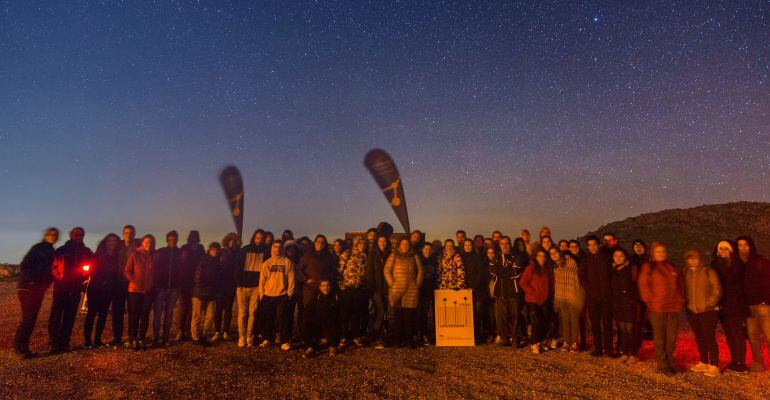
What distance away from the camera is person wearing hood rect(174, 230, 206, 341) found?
8875mm

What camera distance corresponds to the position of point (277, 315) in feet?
28.8

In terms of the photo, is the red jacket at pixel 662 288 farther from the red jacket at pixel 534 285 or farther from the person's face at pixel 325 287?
the person's face at pixel 325 287

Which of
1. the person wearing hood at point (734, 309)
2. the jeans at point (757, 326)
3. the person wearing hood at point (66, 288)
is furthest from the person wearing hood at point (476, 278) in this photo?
the person wearing hood at point (66, 288)

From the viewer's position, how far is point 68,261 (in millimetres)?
8102

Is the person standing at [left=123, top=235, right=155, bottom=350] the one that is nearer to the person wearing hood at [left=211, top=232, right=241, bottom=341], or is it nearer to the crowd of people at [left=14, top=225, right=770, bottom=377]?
the crowd of people at [left=14, top=225, right=770, bottom=377]

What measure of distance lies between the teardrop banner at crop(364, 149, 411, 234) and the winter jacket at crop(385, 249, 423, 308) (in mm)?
7742

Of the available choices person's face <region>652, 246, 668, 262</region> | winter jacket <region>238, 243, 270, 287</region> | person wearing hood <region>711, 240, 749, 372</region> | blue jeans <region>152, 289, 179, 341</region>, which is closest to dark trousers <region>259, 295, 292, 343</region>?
winter jacket <region>238, 243, 270, 287</region>

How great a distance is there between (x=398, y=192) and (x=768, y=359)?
11868 mm

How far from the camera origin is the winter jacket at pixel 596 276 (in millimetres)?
7852

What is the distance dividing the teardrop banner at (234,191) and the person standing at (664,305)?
44.9 feet

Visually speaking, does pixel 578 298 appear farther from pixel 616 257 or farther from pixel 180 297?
pixel 180 297

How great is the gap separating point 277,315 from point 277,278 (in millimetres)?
987

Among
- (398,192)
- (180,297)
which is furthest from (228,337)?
(398,192)

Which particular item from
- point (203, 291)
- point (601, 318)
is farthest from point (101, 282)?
point (601, 318)
